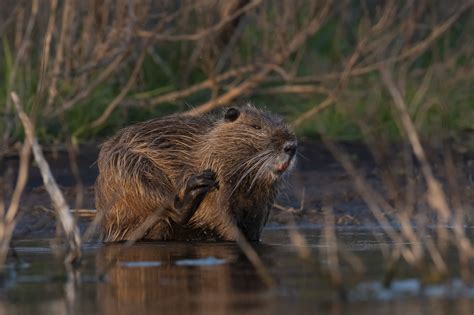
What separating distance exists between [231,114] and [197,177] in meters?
0.45

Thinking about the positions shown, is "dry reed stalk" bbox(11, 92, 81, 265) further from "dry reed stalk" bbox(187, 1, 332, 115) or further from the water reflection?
"dry reed stalk" bbox(187, 1, 332, 115)

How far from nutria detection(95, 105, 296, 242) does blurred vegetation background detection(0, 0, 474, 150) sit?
1885 millimetres

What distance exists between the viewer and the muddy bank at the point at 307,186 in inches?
297

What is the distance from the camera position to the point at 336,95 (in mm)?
9008

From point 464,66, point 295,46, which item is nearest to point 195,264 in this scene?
point 295,46

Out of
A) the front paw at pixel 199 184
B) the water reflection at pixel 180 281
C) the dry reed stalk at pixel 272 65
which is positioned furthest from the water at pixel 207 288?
the dry reed stalk at pixel 272 65

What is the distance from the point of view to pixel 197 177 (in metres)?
6.30

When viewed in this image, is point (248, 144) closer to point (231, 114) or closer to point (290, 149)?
point (231, 114)

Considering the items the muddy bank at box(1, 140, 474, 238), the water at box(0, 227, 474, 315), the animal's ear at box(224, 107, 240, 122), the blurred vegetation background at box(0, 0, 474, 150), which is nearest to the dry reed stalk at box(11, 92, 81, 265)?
the water at box(0, 227, 474, 315)

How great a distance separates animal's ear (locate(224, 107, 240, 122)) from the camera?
6.56 metres

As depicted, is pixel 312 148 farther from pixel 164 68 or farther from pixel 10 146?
pixel 10 146

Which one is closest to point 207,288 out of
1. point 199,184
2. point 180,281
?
point 180,281

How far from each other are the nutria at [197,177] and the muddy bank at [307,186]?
1.77 feet

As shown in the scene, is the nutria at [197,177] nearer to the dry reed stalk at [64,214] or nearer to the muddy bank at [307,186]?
the muddy bank at [307,186]
